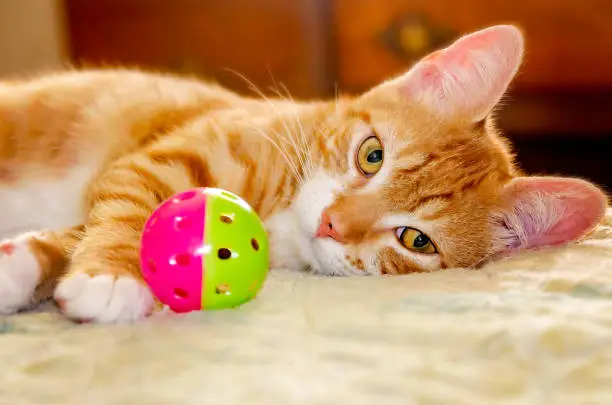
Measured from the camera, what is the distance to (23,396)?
2.26 ft

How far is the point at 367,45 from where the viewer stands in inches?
119

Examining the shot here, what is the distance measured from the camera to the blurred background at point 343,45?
2902 millimetres

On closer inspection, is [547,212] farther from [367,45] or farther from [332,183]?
[367,45]

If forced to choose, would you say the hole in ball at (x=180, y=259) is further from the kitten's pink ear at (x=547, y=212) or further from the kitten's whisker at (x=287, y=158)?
the kitten's pink ear at (x=547, y=212)

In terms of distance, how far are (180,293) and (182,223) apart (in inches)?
3.6

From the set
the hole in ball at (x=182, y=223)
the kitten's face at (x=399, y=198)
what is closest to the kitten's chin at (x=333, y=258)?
the kitten's face at (x=399, y=198)

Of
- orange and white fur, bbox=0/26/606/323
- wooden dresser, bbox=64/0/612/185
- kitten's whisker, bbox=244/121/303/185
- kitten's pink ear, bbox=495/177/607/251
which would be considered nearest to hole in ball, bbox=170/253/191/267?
orange and white fur, bbox=0/26/606/323

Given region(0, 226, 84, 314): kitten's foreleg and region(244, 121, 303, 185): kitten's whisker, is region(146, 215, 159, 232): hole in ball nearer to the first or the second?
region(0, 226, 84, 314): kitten's foreleg

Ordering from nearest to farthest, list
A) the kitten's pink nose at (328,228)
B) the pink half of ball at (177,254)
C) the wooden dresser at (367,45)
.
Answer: the pink half of ball at (177,254), the kitten's pink nose at (328,228), the wooden dresser at (367,45)

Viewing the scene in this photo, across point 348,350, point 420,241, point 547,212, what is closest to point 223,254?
point 348,350

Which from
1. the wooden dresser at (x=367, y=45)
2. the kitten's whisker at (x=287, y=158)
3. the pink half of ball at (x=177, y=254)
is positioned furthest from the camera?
the wooden dresser at (x=367, y=45)

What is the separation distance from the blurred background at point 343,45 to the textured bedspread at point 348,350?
1.95 meters

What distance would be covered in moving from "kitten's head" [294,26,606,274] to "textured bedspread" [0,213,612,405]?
0.18m

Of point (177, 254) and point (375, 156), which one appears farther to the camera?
point (375, 156)
